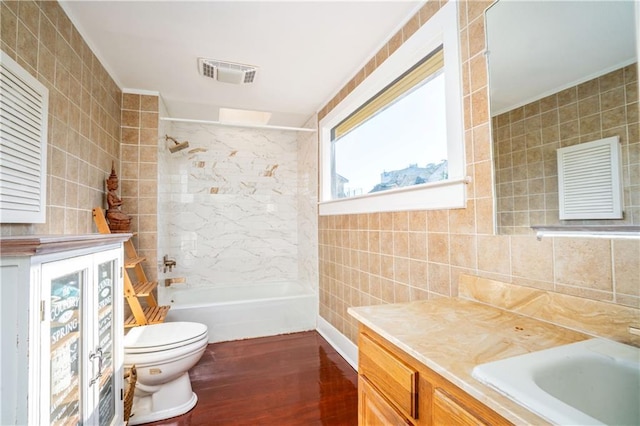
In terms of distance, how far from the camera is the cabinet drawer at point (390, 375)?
851mm

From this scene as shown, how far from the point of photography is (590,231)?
3.03 feet

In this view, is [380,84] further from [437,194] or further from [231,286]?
[231,286]

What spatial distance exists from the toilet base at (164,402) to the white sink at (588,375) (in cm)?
190

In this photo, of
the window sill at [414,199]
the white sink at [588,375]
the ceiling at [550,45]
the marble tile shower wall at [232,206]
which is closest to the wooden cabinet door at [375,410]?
the white sink at [588,375]

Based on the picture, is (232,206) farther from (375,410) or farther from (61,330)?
(375,410)

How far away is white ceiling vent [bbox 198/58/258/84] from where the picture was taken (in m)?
2.31

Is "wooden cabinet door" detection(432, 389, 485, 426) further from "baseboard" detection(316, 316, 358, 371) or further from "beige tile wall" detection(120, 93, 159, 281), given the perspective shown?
"beige tile wall" detection(120, 93, 159, 281)

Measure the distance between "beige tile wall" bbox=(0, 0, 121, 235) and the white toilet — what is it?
818mm

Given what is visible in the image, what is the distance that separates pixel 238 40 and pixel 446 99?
4.69 feet

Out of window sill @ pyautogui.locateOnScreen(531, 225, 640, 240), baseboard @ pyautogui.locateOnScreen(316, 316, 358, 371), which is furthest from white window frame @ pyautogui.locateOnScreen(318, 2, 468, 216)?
baseboard @ pyautogui.locateOnScreen(316, 316, 358, 371)

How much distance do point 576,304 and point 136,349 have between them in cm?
211

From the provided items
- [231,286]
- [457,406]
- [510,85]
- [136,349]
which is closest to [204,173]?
[231,286]

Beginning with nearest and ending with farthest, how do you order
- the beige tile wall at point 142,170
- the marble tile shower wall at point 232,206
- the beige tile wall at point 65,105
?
1. the beige tile wall at point 65,105
2. the beige tile wall at point 142,170
3. the marble tile shower wall at point 232,206

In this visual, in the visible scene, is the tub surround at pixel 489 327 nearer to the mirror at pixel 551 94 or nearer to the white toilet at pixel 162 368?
the mirror at pixel 551 94
